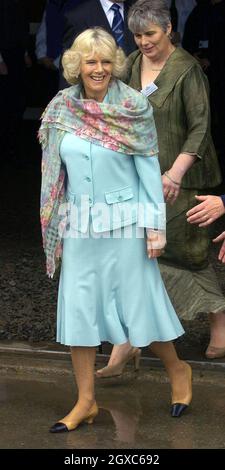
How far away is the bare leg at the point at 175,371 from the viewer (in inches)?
225

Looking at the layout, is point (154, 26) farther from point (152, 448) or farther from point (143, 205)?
point (152, 448)

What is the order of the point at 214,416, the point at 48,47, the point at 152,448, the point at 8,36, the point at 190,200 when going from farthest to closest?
the point at 8,36 → the point at 48,47 → the point at 190,200 → the point at 214,416 → the point at 152,448

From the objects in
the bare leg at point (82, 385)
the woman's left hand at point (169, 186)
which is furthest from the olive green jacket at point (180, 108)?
the bare leg at point (82, 385)

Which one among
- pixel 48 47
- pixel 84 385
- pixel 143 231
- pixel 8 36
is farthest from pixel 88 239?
pixel 8 36

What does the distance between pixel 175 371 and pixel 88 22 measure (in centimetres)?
210

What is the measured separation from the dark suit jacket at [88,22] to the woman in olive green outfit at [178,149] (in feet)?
1.64

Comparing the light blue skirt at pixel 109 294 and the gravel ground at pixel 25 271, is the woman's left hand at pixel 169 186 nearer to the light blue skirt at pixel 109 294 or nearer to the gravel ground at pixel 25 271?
the light blue skirt at pixel 109 294

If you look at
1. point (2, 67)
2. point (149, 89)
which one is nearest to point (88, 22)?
point (149, 89)

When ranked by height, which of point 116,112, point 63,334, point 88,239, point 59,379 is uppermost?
point 116,112

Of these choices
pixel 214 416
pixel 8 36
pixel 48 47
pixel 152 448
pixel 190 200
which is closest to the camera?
pixel 152 448

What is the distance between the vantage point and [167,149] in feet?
20.1

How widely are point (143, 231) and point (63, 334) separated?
23.2 inches

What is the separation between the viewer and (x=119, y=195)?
17.9ft

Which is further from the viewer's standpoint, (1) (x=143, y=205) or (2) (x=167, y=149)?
(2) (x=167, y=149)
